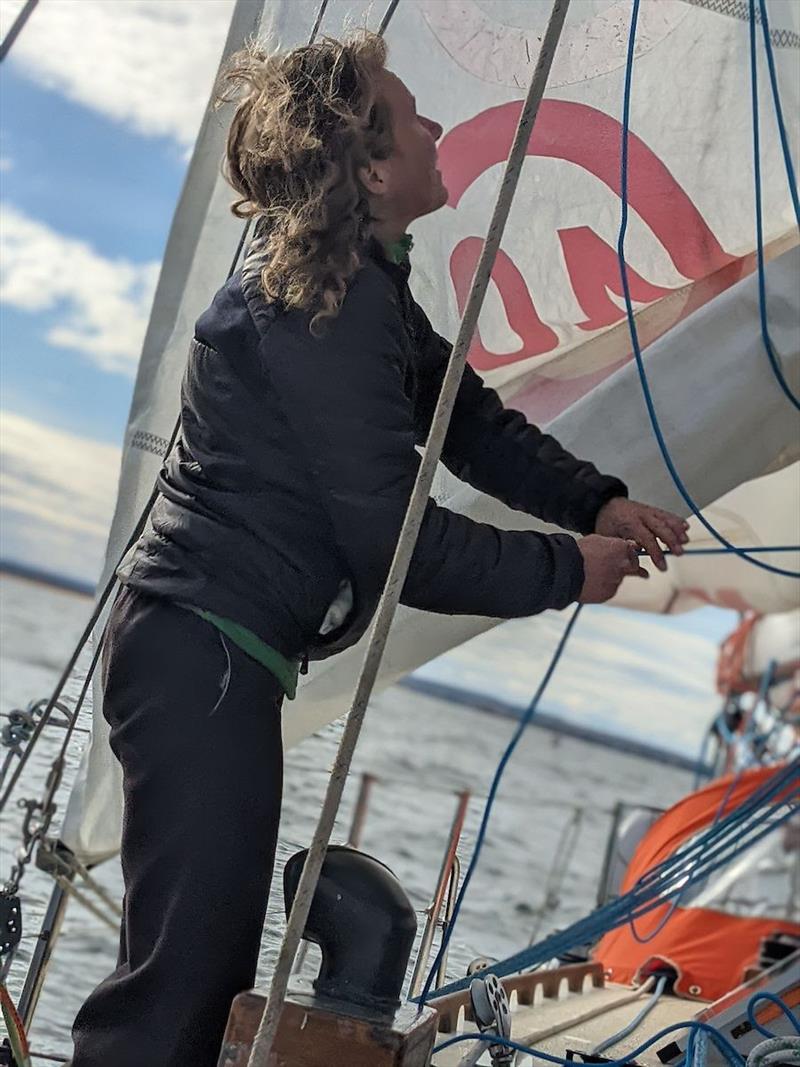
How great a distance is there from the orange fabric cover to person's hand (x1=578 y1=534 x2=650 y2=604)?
2.07 m

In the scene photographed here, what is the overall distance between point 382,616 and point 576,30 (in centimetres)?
144

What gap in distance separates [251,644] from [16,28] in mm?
1453

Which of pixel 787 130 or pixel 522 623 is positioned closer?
pixel 787 130

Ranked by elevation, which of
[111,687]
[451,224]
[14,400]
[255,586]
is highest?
[451,224]

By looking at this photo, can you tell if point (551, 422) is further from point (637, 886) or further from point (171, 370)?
point (637, 886)

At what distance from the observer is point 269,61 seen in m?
1.89

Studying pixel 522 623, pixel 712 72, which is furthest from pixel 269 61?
pixel 522 623

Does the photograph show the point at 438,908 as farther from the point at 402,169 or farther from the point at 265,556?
the point at 402,169

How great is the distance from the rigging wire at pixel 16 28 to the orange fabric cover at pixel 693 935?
2.46 m

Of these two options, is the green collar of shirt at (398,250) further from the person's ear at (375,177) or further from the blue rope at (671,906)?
the blue rope at (671,906)

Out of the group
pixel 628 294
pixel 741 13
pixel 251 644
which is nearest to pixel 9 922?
pixel 251 644

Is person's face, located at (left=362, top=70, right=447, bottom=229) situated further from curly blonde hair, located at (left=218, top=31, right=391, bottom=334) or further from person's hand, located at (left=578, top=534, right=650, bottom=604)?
person's hand, located at (left=578, top=534, right=650, bottom=604)

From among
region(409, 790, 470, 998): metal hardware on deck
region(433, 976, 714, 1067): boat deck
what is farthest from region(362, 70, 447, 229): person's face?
region(433, 976, 714, 1067): boat deck

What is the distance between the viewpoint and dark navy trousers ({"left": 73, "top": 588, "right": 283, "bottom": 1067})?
1637 mm
